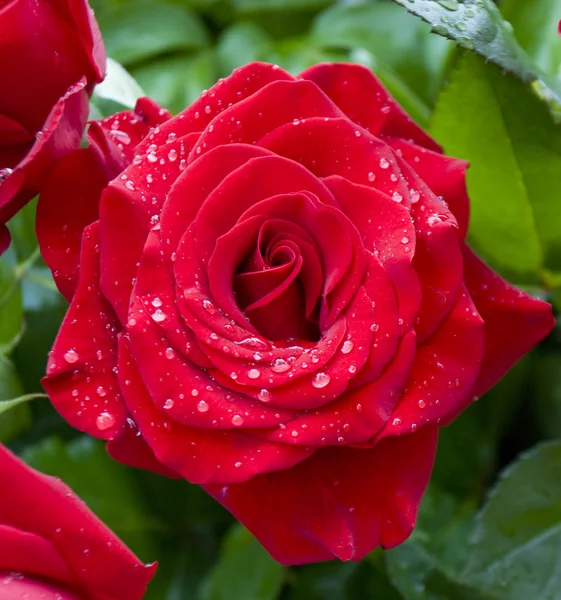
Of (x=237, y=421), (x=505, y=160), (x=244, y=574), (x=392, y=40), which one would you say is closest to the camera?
(x=237, y=421)

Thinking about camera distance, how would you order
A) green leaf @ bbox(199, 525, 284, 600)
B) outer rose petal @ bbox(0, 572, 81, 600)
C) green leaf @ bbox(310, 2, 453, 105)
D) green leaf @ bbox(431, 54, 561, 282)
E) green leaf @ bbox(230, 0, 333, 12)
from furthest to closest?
green leaf @ bbox(230, 0, 333, 12), green leaf @ bbox(310, 2, 453, 105), green leaf @ bbox(199, 525, 284, 600), green leaf @ bbox(431, 54, 561, 282), outer rose petal @ bbox(0, 572, 81, 600)

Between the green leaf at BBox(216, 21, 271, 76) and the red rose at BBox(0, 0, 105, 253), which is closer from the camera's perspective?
the red rose at BBox(0, 0, 105, 253)

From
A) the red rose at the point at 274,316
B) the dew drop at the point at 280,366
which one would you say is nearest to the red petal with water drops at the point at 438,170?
the red rose at the point at 274,316

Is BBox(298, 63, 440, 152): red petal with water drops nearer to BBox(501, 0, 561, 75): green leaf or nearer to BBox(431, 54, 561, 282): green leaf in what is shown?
BBox(431, 54, 561, 282): green leaf

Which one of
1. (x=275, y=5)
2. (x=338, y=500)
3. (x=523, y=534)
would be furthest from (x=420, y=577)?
(x=275, y=5)

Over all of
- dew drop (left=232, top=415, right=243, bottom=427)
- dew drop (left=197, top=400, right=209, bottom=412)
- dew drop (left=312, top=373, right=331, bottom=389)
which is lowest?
dew drop (left=232, top=415, right=243, bottom=427)

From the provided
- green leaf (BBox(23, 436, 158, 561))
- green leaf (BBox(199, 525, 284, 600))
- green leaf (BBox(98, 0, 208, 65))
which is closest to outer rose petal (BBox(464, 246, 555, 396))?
green leaf (BBox(199, 525, 284, 600))

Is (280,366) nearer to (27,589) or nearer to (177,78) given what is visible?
(27,589)
